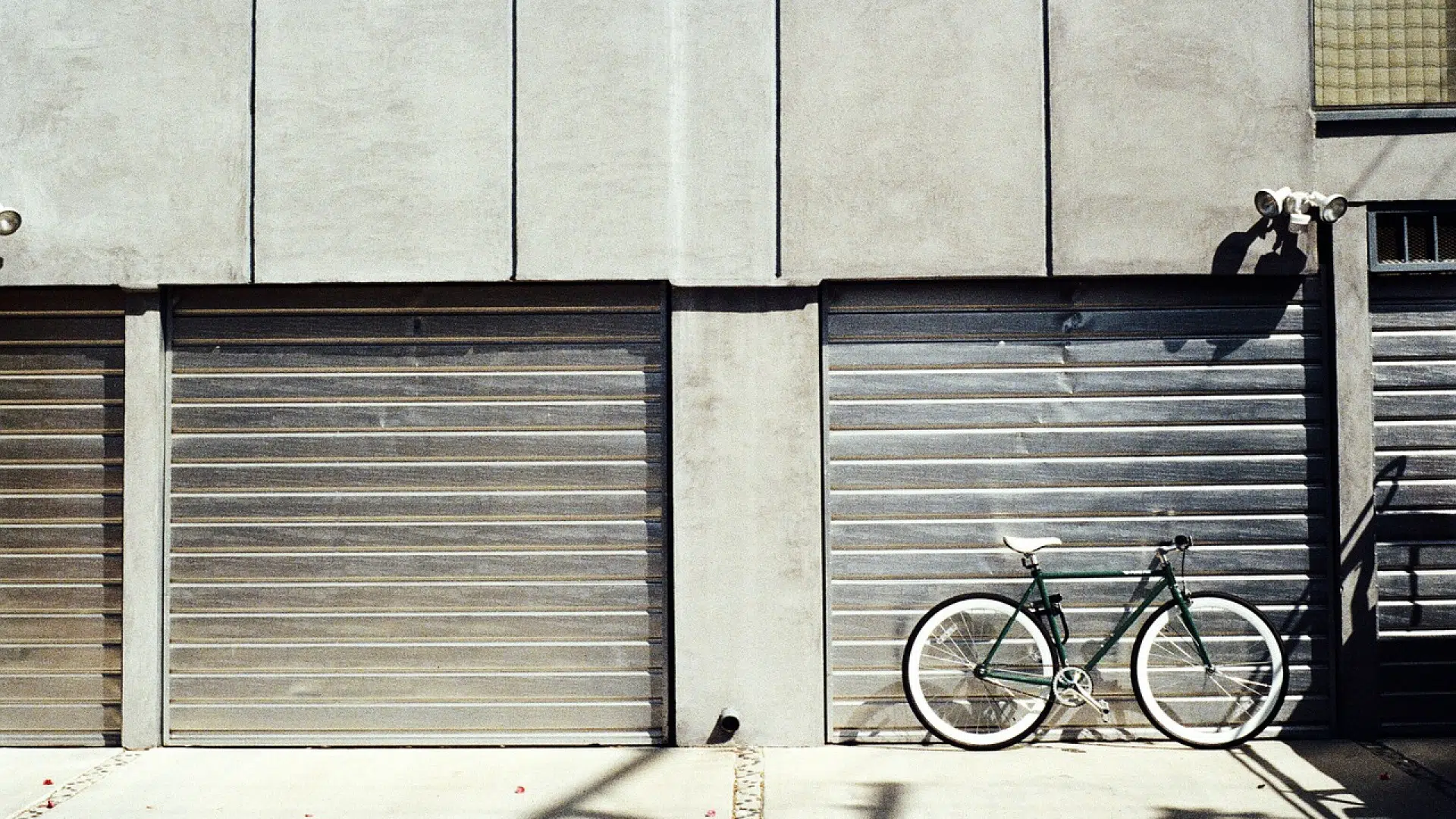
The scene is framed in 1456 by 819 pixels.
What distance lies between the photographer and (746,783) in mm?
6902

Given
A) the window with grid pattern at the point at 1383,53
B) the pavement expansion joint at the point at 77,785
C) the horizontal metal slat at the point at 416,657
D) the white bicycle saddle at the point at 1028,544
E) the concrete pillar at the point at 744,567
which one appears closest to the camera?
the pavement expansion joint at the point at 77,785

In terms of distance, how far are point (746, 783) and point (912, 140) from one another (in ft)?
13.0

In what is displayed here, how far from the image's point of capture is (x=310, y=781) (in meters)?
7.01

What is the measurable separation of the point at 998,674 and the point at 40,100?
6906 millimetres

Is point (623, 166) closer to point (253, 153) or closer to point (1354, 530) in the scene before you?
point (253, 153)

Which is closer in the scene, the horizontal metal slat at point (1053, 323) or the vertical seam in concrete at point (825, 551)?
the vertical seam in concrete at point (825, 551)

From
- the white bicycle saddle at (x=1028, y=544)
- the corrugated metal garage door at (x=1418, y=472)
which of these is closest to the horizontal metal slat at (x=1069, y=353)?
the corrugated metal garage door at (x=1418, y=472)

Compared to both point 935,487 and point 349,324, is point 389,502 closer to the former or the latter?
point 349,324

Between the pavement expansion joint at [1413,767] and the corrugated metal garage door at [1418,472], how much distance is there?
0.61 meters

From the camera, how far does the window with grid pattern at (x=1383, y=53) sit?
795cm

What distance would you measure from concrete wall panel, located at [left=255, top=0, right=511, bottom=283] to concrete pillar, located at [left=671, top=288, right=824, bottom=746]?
1557 mm

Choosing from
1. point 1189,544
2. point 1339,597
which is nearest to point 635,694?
point 1189,544

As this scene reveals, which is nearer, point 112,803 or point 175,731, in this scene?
point 112,803

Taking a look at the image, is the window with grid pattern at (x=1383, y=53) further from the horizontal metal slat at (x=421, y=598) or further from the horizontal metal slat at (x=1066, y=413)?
the horizontal metal slat at (x=421, y=598)
